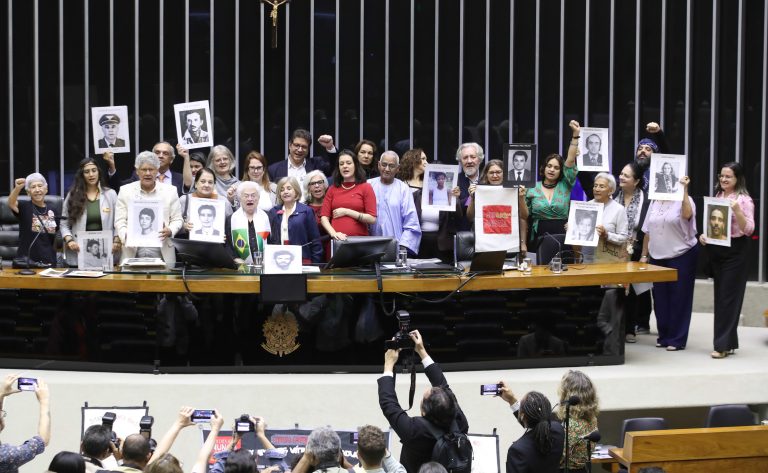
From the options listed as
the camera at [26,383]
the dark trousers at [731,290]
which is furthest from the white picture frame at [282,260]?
the dark trousers at [731,290]

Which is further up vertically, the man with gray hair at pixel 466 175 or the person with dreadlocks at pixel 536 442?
the man with gray hair at pixel 466 175

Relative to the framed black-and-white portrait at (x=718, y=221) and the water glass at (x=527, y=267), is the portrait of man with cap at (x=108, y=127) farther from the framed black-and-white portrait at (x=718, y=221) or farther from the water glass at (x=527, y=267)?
the framed black-and-white portrait at (x=718, y=221)

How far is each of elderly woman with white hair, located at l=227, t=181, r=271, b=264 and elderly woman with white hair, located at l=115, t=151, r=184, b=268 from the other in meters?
0.49

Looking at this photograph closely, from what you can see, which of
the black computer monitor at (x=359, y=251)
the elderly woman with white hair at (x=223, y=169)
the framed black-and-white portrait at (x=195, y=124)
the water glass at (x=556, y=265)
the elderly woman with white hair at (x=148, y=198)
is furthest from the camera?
the framed black-and-white portrait at (x=195, y=124)

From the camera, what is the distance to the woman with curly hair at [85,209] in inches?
405

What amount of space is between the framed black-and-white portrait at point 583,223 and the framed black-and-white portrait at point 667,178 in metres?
0.54

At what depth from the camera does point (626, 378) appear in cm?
937

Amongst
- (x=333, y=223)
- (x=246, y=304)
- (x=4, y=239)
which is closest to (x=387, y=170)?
(x=333, y=223)

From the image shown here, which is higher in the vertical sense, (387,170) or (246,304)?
(387,170)

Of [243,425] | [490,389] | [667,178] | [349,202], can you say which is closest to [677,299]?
[667,178]

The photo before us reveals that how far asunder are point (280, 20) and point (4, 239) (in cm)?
365

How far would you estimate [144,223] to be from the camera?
31.8ft

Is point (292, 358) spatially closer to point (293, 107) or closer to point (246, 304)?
point (246, 304)

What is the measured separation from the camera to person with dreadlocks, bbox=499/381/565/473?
21.0ft
